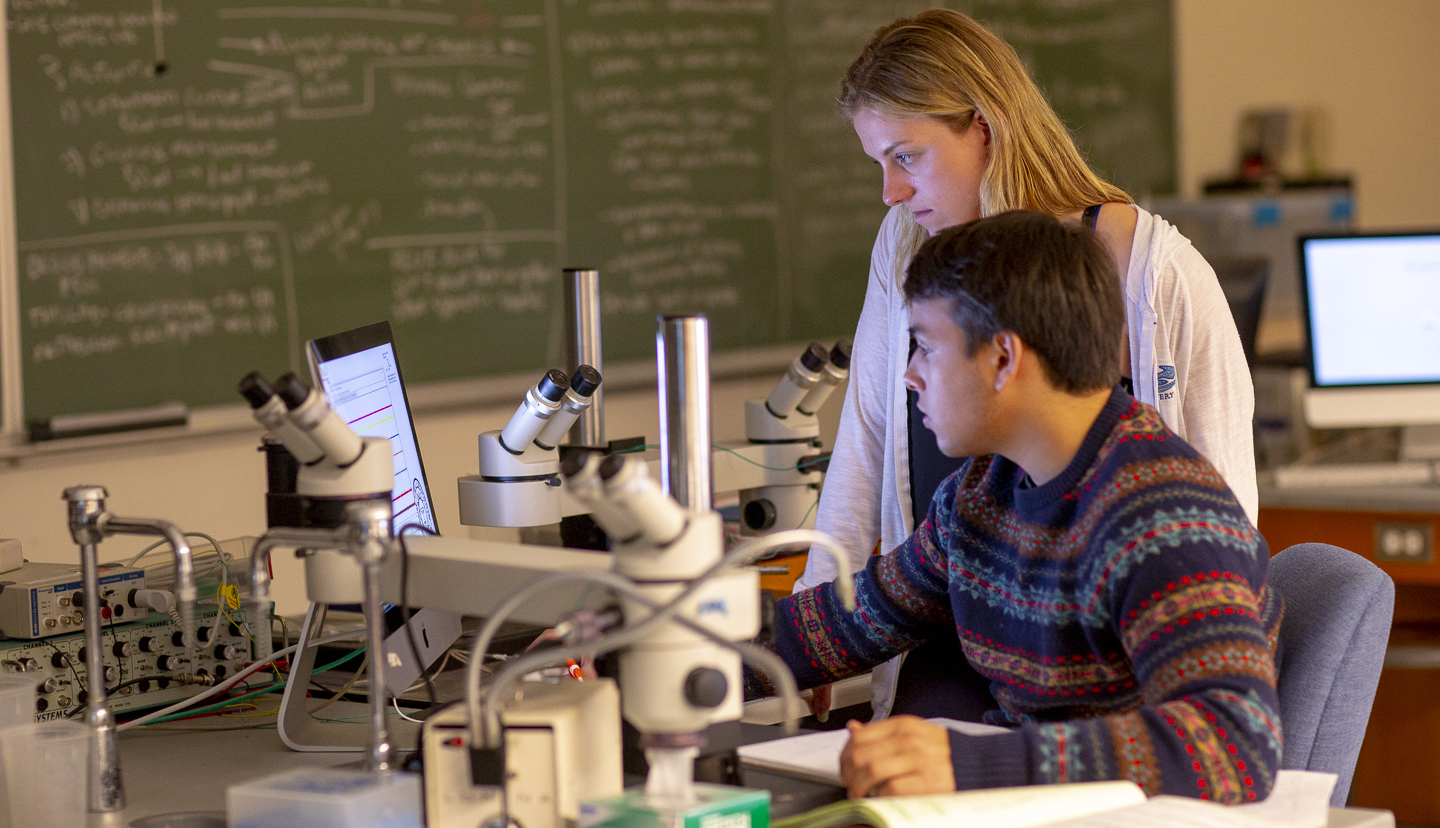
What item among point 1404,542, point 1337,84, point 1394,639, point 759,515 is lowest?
point 1394,639

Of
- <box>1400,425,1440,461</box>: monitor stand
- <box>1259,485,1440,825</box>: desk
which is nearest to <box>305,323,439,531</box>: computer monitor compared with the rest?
<box>1259,485,1440,825</box>: desk

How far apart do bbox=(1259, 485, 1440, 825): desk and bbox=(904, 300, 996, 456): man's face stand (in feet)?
6.49

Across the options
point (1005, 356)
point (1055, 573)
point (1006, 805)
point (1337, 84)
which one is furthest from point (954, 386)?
point (1337, 84)

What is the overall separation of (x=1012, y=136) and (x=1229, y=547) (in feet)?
2.49

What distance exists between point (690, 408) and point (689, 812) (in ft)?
1.15

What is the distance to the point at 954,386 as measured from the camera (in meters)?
1.43

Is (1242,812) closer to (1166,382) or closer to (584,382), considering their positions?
(1166,382)

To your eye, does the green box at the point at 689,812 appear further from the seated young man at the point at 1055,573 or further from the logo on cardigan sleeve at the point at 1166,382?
the logo on cardigan sleeve at the point at 1166,382

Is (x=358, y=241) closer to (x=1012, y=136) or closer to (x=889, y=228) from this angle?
(x=889, y=228)

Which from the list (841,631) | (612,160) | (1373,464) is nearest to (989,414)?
(841,631)

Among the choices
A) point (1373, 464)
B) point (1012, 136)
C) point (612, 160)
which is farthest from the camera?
point (612, 160)

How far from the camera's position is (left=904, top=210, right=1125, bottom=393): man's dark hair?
4.61 ft

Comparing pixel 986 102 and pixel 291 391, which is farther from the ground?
pixel 986 102

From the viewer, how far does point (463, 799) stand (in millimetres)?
1121
